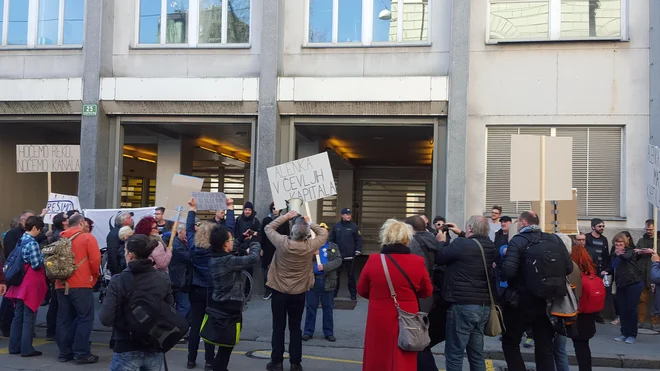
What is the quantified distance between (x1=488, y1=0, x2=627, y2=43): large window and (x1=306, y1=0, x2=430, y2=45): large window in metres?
1.59

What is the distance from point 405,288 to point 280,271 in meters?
1.98

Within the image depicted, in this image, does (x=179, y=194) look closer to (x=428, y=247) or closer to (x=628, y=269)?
(x=428, y=247)

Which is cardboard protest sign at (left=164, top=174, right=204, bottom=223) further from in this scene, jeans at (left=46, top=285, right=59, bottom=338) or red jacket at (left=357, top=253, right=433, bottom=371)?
red jacket at (left=357, top=253, right=433, bottom=371)

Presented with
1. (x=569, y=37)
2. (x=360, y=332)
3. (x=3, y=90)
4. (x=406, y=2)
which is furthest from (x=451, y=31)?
(x=3, y=90)

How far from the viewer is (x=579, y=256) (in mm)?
7789

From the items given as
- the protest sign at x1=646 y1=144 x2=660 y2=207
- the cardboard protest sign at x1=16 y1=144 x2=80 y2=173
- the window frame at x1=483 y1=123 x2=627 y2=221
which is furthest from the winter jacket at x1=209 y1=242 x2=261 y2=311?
the window frame at x1=483 y1=123 x2=627 y2=221

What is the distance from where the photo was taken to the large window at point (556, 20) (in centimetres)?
1370

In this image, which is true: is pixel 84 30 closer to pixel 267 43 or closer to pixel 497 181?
pixel 267 43

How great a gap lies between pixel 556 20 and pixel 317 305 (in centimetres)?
819

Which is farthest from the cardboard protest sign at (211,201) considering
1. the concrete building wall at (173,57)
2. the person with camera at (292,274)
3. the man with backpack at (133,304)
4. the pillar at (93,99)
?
the man with backpack at (133,304)

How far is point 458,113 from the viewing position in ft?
44.8

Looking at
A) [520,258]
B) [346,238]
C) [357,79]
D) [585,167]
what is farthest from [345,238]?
[520,258]

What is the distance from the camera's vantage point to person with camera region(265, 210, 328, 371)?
7.58 meters

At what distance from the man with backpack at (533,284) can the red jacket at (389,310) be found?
1196 millimetres
